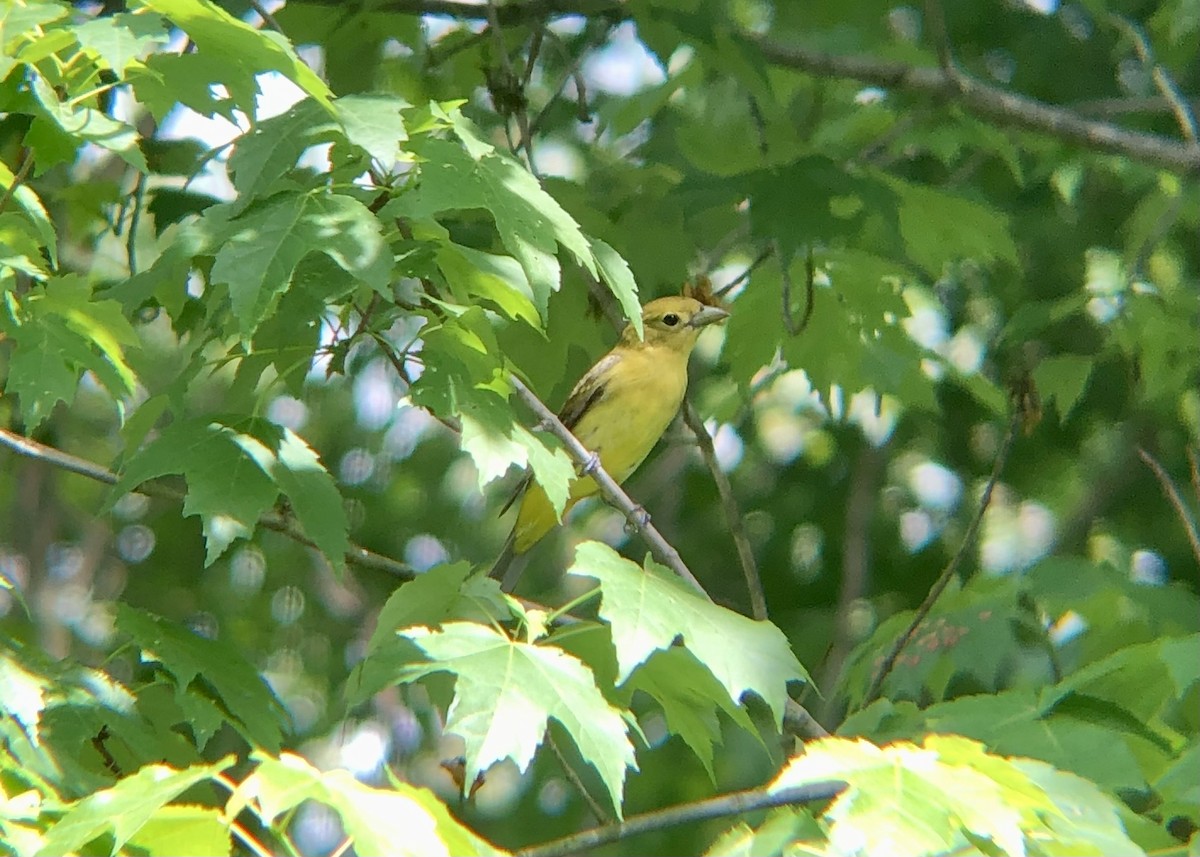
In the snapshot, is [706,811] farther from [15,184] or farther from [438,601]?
[15,184]

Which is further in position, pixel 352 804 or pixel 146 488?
pixel 146 488

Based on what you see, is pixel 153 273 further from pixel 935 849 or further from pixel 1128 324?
pixel 1128 324

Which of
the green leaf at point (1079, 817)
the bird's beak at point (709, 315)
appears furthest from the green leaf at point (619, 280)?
the bird's beak at point (709, 315)

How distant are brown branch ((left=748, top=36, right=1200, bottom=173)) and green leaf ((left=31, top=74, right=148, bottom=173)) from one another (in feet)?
8.52

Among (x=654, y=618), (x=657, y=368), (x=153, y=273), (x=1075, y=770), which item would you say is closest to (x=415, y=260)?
(x=153, y=273)

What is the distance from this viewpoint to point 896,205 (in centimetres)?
457

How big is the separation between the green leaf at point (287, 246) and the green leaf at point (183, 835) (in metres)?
0.94

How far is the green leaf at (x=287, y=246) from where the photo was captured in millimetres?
2961

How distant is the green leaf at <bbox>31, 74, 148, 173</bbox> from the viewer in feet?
10.2

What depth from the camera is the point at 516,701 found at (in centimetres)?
293

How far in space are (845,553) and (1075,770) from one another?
4.15m

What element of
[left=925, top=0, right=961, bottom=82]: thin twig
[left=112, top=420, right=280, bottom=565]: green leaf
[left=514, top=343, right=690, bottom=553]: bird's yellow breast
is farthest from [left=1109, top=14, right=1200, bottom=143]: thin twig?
[left=112, top=420, right=280, bottom=565]: green leaf

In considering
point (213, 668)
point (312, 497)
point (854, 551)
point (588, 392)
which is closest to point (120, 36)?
point (312, 497)

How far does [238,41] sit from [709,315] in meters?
3.20
